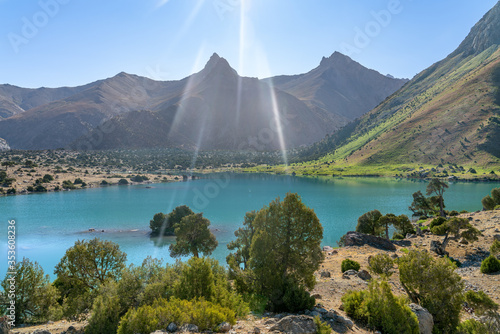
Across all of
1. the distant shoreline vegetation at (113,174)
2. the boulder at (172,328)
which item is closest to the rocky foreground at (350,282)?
the boulder at (172,328)

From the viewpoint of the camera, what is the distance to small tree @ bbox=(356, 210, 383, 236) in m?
51.6

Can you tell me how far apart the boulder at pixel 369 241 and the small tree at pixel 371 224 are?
8880 millimetres

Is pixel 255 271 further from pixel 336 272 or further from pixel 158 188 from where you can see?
pixel 158 188

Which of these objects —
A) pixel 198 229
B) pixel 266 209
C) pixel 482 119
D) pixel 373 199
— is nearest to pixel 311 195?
pixel 373 199

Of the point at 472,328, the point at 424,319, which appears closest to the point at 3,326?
the point at 424,319

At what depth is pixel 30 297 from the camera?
24297mm

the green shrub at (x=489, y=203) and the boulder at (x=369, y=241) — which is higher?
the green shrub at (x=489, y=203)

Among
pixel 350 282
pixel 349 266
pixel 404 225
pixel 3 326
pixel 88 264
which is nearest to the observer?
pixel 3 326

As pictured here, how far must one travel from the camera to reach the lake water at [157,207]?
57.6m

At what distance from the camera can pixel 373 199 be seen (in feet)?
333

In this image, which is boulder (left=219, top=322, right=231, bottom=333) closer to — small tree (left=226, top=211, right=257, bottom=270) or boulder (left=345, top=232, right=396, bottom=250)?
small tree (left=226, top=211, right=257, bottom=270)

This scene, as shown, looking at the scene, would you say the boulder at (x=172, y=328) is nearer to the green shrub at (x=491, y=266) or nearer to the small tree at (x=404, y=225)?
the green shrub at (x=491, y=266)

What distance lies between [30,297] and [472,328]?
32.4 meters

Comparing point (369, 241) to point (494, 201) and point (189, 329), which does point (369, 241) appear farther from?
point (494, 201)
